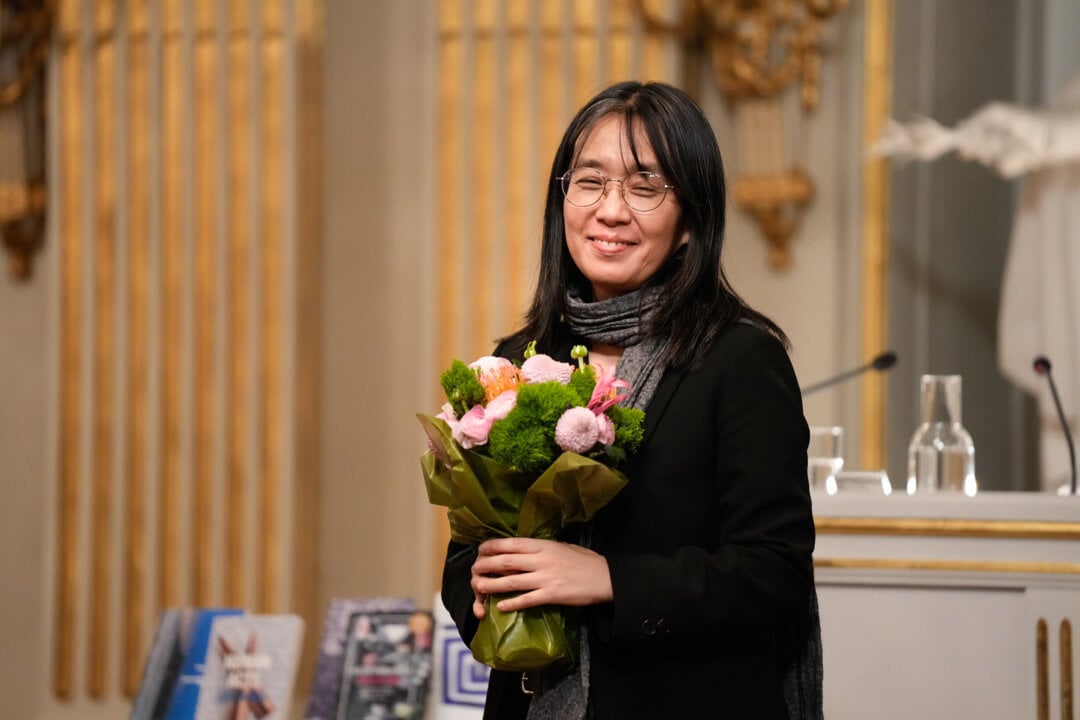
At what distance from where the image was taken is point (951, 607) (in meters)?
3.03

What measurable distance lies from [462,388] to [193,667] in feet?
6.55

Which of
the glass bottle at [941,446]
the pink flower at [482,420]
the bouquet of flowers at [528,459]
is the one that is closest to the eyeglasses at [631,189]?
the bouquet of flowers at [528,459]

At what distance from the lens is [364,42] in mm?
5270

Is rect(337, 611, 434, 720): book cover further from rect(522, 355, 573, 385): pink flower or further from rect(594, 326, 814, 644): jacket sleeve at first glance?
rect(522, 355, 573, 385): pink flower

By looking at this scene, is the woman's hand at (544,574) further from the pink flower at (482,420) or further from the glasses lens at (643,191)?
the glasses lens at (643,191)

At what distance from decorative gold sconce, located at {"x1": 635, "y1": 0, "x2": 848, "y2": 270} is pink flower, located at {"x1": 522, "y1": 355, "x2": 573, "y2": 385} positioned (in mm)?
3405

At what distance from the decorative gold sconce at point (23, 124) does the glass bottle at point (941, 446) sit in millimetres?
3350

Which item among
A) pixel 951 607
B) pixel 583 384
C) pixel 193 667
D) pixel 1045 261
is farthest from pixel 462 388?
pixel 1045 261

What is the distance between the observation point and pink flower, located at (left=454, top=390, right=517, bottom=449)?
165 centimetres

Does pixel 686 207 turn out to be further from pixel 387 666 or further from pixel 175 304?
pixel 175 304

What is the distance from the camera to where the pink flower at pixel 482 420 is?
5.40ft

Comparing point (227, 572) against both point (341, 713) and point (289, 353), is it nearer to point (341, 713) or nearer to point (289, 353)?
point (289, 353)

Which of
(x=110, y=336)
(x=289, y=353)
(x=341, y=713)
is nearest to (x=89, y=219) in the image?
(x=110, y=336)

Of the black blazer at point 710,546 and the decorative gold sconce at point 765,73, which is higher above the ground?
the decorative gold sconce at point 765,73
